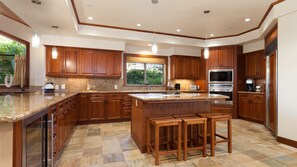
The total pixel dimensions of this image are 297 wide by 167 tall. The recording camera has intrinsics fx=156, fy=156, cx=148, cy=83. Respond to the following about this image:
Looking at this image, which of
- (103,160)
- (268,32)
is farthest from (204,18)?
(103,160)

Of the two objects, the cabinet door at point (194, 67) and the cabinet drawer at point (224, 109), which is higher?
the cabinet door at point (194, 67)

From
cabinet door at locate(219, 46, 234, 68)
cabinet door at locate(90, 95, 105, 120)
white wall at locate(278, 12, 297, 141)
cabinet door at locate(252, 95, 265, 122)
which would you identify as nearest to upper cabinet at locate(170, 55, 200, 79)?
cabinet door at locate(219, 46, 234, 68)

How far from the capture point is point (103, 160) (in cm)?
254

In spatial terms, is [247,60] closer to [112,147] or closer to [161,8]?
[161,8]

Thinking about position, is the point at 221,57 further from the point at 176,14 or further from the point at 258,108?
the point at 176,14

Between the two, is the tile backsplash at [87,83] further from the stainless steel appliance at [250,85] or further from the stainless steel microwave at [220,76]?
the stainless steel appliance at [250,85]

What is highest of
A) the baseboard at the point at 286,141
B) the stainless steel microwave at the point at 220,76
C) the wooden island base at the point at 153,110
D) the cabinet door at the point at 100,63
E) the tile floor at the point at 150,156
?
the cabinet door at the point at 100,63

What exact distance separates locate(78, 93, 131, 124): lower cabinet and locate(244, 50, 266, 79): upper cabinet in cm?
441

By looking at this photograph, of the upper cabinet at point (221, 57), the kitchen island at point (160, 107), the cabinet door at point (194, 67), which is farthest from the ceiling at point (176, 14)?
the kitchen island at point (160, 107)

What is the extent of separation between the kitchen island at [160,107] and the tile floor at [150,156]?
0.32m

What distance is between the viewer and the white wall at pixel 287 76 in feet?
10.1

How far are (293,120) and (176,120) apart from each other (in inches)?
96.1

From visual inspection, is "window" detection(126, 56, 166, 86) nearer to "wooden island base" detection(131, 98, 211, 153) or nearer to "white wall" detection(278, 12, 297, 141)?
"wooden island base" detection(131, 98, 211, 153)

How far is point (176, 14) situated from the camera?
12.7 feet
